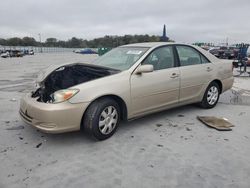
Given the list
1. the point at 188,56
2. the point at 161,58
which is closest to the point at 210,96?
the point at 188,56

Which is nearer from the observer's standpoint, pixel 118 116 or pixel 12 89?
pixel 118 116

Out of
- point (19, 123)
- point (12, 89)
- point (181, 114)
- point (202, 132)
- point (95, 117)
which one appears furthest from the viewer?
point (12, 89)

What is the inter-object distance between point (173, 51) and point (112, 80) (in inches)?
61.6

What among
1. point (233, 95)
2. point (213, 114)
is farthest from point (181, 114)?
point (233, 95)

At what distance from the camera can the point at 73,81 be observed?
3471mm

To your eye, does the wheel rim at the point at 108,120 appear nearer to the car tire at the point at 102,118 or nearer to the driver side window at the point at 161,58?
the car tire at the point at 102,118

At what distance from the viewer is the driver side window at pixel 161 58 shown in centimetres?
404

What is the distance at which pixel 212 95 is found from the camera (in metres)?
5.11

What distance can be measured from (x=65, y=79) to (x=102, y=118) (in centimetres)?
85

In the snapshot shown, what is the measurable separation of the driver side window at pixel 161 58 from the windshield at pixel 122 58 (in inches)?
6.4

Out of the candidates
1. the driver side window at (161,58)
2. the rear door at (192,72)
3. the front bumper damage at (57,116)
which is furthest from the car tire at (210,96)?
the front bumper damage at (57,116)

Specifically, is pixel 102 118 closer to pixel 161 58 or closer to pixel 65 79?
pixel 65 79

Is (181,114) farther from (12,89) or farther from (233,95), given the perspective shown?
(12,89)

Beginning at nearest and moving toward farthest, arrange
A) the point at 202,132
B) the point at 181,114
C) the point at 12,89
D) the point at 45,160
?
1. the point at 45,160
2. the point at 202,132
3. the point at 181,114
4. the point at 12,89
